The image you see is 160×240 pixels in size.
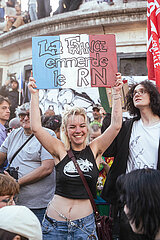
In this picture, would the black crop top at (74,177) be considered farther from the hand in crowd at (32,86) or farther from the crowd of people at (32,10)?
the crowd of people at (32,10)

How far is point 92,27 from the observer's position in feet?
28.9

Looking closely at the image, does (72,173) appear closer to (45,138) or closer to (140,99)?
(45,138)

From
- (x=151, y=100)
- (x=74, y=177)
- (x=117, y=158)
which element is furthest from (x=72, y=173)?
(x=151, y=100)

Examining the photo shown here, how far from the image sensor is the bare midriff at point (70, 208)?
2.50 meters

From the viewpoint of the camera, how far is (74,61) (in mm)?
3533

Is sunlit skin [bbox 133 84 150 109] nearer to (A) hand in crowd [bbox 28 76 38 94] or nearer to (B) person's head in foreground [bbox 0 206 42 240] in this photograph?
(A) hand in crowd [bbox 28 76 38 94]

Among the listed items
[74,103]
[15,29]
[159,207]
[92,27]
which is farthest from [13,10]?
[159,207]

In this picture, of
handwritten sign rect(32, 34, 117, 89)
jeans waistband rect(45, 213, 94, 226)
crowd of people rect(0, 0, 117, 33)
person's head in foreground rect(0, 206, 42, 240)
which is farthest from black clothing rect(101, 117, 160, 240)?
crowd of people rect(0, 0, 117, 33)

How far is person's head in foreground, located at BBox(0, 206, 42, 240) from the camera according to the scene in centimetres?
166

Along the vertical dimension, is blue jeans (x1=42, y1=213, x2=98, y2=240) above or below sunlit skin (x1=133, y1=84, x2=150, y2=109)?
below

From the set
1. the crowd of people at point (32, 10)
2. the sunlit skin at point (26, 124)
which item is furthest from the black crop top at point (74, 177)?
the crowd of people at point (32, 10)

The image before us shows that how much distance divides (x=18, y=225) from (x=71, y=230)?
2.99 feet

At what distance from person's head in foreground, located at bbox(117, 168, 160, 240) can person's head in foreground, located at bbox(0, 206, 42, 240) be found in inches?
23.5

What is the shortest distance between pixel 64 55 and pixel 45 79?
460 millimetres
